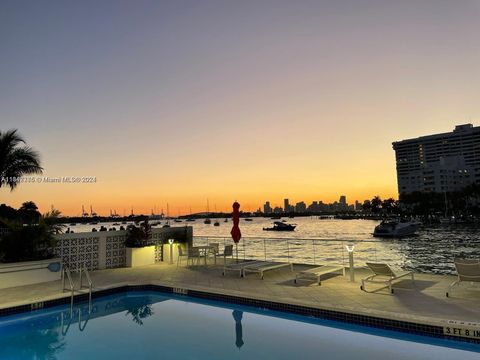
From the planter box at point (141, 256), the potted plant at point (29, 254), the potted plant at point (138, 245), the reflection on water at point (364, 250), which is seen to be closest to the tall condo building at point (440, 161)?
the reflection on water at point (364, 250)

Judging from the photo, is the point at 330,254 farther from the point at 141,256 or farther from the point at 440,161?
the point at 440,161

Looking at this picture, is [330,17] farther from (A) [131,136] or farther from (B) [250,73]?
(A) [131,136]

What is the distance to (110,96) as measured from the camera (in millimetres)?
17250

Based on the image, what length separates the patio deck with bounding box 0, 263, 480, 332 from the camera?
6.33m

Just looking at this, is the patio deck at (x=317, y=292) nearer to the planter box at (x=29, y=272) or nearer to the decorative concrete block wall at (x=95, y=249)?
the planter box at (x=29, y=272)

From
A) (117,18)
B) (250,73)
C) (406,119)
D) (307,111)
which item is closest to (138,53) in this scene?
(117,18)

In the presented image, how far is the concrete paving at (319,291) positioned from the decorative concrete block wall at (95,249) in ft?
2.30

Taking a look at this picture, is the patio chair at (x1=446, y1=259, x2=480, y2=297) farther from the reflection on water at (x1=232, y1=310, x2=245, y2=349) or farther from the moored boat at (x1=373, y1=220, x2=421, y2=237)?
the moored boat at (x1=373, y1=220, x2=421, y2=237)

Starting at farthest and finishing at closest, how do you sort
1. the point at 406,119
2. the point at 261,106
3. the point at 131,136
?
the point at 406,119 < the point at 131,136 < the point at 261,106

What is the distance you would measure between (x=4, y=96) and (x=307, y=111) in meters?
15.2

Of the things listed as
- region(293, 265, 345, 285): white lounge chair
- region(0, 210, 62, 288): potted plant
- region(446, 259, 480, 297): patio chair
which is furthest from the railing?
region(0, 210, 62, 288): potted plant

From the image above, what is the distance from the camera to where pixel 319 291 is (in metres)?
8.25

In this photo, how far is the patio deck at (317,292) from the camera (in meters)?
6.33

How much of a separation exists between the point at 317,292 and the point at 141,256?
25.3 ft
